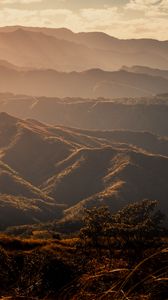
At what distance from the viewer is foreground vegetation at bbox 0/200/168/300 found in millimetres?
4734

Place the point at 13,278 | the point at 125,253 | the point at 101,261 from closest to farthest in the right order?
1. the point at 13,278
2. the point at 101,261
3. the point at 125,253

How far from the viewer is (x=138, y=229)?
1030 inches

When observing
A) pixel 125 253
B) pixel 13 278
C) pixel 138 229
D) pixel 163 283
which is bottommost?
pixel 138 229

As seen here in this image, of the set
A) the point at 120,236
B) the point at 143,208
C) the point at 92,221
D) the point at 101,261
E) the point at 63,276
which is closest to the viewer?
the point at 101,261

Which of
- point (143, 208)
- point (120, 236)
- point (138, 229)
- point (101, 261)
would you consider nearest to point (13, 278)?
point (101, 261)

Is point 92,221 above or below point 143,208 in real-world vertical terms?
above

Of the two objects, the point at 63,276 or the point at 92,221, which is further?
the point at 92,221

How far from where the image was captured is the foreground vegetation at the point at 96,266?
4734mm

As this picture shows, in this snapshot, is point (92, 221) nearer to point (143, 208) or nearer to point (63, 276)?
point (143, 208)

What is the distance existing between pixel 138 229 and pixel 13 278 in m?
14.3

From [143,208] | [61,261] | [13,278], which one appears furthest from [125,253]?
[143,208]

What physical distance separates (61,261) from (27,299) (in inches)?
673

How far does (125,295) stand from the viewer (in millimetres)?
4379

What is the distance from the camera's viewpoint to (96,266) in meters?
14.0
